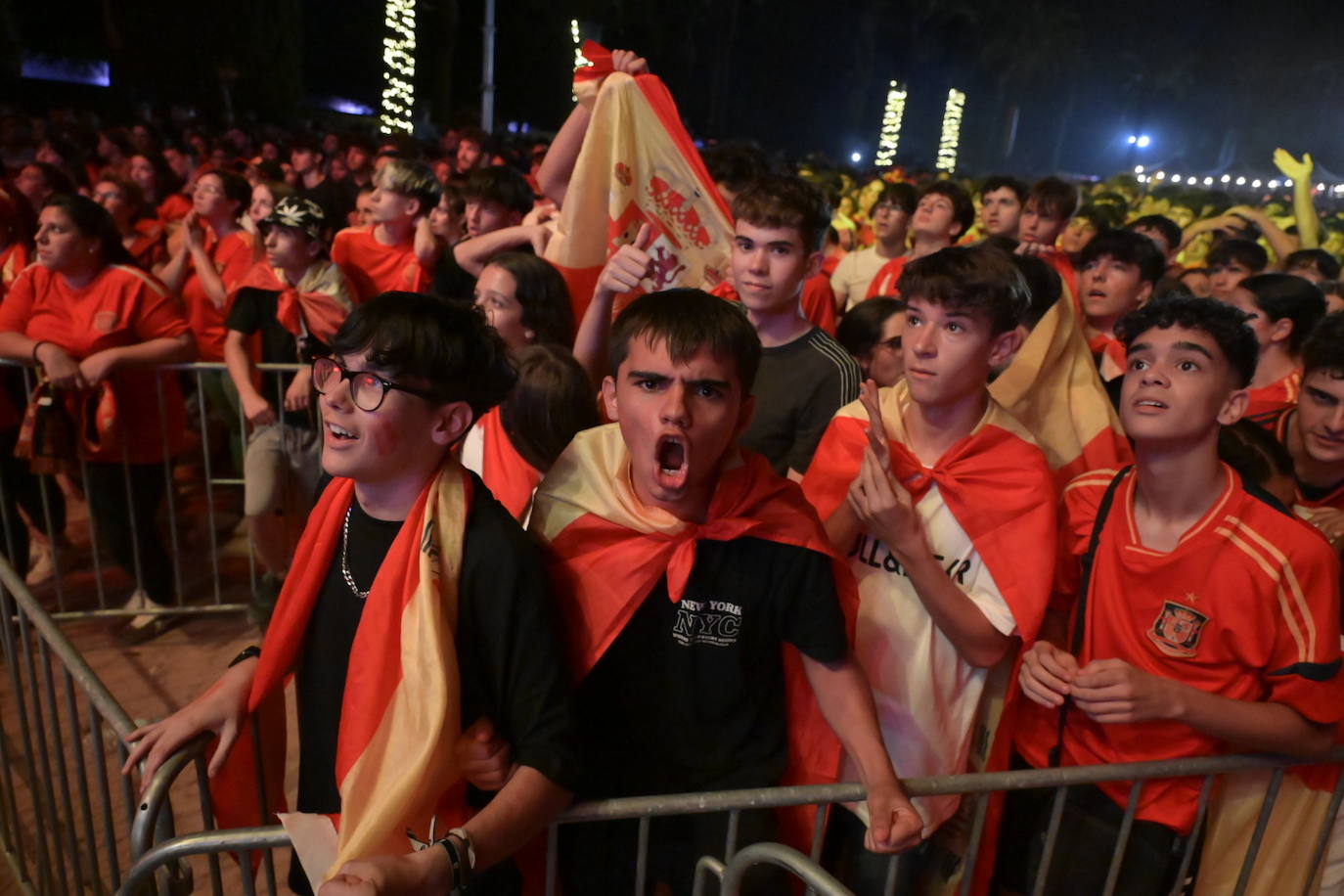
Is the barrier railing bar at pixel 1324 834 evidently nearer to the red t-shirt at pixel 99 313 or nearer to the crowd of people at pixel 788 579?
the crowd of people at pixel 788 579

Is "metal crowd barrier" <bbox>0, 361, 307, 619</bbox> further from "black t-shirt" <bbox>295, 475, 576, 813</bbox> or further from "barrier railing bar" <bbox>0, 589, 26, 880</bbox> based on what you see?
"black t-shirt" <bbox>295, 475, 576, 813</bbox>

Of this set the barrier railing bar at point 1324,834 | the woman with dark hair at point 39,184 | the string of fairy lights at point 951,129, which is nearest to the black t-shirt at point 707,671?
the barrier railing bar at point 1324,834

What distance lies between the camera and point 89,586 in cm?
511

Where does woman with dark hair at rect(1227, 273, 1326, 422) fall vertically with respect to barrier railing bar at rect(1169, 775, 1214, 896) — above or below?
above

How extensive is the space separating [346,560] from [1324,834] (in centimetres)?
239

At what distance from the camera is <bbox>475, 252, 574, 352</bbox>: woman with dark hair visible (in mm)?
3223

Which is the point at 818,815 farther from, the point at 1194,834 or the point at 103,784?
the point at 103,784

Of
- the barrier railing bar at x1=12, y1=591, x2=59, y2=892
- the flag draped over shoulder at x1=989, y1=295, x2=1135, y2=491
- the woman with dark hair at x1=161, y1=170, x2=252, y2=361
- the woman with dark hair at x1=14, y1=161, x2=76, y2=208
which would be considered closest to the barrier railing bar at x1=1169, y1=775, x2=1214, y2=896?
the flag draped over shoulder at x1=989, y1=295, x2=1135, y2=491

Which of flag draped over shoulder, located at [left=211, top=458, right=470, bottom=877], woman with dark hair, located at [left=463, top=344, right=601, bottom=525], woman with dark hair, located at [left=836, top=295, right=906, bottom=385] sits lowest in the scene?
flag draped over shoulder, located at [left=211, top=458, right=470, bottom=877]

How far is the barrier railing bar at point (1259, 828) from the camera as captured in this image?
2.15 metres

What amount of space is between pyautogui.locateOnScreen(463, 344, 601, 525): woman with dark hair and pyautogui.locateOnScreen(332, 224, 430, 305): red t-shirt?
2.75 meters

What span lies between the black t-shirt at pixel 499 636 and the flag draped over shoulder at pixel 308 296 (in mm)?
2952

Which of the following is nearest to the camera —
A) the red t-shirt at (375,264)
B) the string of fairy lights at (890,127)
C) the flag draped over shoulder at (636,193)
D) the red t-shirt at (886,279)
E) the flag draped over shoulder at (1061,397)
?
the flag draped over shoulder at (1061,397)

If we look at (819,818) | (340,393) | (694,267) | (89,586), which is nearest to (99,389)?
(89,586)
